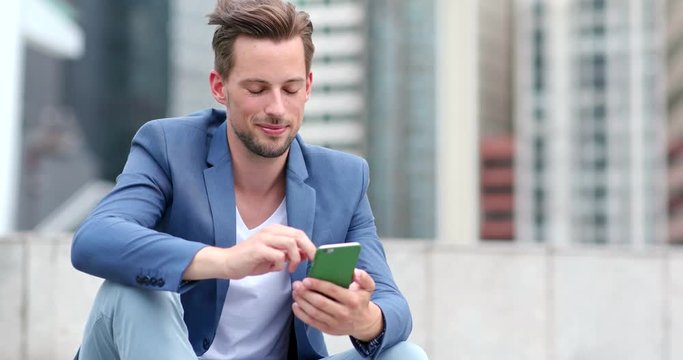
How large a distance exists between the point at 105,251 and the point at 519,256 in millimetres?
4764

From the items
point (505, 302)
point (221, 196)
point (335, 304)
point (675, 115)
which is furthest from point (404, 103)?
point (335, 304)

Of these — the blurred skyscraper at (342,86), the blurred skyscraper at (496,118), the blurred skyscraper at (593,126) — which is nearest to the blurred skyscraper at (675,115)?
the blurred skyscraper at (593,126)

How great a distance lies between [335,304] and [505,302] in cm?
473

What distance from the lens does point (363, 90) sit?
59406 millimetres

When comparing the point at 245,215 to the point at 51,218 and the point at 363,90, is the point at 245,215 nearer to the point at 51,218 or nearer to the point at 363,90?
the point at 51,218

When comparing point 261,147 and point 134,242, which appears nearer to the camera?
point 134,242

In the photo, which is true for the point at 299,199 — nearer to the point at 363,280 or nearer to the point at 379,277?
the point at 379,277

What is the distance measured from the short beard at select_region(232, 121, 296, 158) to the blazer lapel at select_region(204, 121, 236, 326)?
0.10 meters

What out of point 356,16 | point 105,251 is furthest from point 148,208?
point 356,16

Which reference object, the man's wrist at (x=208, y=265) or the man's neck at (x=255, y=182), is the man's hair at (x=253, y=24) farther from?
the man's wrist at (x=208, y=265)

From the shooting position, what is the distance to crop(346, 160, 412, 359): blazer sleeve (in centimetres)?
260

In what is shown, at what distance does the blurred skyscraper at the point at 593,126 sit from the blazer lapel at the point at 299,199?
106 m

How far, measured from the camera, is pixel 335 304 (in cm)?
245

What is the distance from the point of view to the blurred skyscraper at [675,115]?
9575 cm
